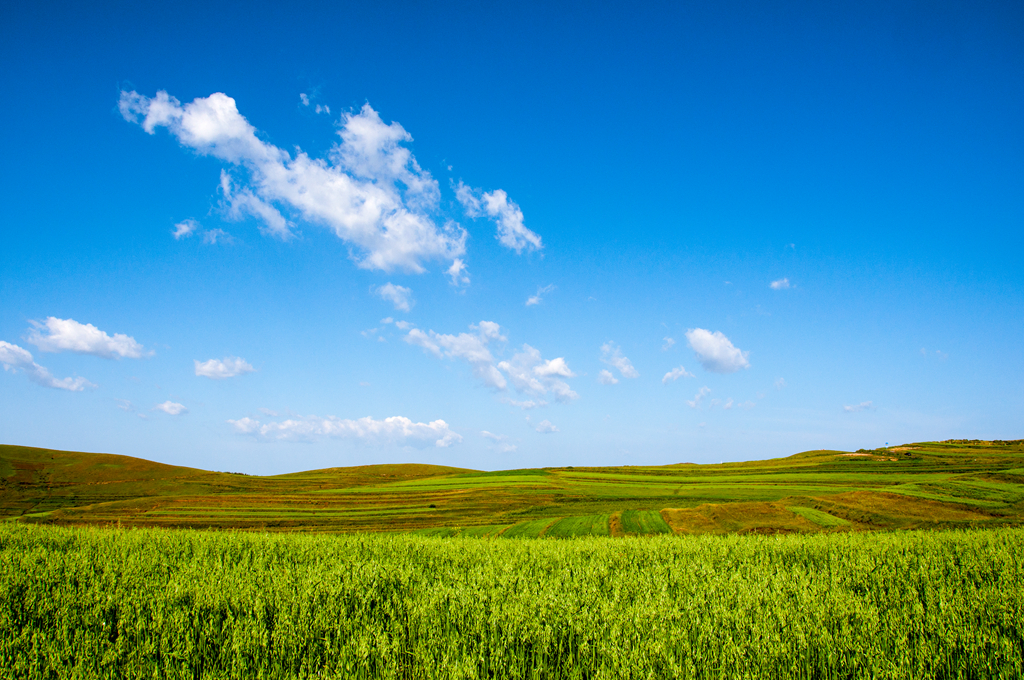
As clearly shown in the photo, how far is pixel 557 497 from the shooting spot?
56531 millimetres

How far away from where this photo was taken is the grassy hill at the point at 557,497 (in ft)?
109

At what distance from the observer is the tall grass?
4.84 meters

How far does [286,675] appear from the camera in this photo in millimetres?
4840

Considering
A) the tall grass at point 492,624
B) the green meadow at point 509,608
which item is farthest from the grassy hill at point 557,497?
the tall grass at point 492,624

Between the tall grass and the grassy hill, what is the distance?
2409cm

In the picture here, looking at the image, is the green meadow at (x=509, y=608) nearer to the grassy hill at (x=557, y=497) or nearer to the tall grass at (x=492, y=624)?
the tall grass at (x=492, y=624)

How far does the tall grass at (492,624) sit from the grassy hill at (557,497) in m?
24.1

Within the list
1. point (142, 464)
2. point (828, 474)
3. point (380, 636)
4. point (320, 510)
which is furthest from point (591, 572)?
point (142, 464)

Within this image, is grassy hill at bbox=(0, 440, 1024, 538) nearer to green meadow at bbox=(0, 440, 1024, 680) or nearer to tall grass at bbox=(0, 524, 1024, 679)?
green meadow at bbox=(0, 440, 1024, 680)

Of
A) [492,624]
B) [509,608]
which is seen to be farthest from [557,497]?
[492,624]

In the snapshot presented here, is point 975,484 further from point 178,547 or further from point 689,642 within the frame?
point 178,547

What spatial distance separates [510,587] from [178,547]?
10924 millimetres

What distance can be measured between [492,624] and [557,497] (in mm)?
54006

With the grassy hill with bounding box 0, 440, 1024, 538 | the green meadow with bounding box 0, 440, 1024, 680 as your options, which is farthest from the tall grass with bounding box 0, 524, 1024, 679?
the grassy hill with bounding box 0, 440, 1024, 538
